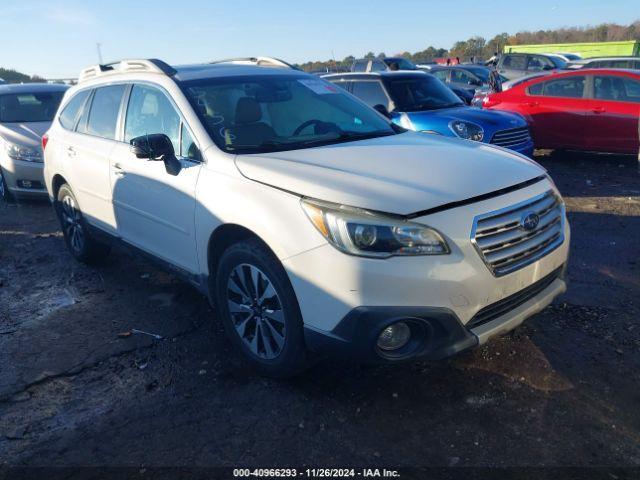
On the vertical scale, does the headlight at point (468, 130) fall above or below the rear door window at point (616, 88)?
below

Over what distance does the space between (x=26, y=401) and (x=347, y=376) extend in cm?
193

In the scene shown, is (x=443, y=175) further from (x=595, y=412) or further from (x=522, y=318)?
(x=595, y=412)

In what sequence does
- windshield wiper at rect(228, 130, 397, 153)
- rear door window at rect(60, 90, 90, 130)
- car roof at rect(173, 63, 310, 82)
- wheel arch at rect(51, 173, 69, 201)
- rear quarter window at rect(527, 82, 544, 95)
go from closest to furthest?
windshield wiper at rect(228, 130, 397, 153), car roof at rect(173, 63, 310, 82), rear door window at rect(60, 90, 90, 130), wheel arch at rect(51, 173, 69, 201), rear quarter window at rect(527, 82, 544, 95)

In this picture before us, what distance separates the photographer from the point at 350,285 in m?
2.49

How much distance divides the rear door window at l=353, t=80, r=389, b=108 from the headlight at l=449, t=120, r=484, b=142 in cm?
129

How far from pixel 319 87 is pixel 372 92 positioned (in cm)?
406

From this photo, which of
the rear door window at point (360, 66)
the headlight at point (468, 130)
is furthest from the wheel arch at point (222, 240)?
the rear door window at point (360, 66)

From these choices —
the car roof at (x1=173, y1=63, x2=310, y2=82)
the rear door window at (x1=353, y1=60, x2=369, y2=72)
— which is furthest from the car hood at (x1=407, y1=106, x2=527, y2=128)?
the rear door window at (x1=353, y1=60, x2=369, y2=72)

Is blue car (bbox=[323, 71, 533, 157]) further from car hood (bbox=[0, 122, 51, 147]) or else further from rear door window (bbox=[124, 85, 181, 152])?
car hood (bbox=[0, 122, 51, 147])

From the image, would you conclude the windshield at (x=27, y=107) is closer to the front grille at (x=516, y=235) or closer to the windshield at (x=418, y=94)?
the windshield at (x=418, y=94)

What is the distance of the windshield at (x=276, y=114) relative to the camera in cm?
346

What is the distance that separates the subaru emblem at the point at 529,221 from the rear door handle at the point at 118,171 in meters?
2.87

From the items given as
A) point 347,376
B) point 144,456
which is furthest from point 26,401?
point 347,376

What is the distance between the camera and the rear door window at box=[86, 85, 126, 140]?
4.36 m
